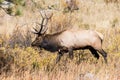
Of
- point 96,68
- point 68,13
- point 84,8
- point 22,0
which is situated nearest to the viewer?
point 22,0

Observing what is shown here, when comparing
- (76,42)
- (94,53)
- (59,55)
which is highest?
(76,42)

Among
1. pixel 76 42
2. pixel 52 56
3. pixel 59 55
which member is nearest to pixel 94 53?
pixel 76 42

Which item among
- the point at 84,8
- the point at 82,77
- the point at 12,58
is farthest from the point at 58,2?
the point at 82,77

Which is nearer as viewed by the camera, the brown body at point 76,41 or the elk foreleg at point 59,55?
the elk foreleg at point 59,55

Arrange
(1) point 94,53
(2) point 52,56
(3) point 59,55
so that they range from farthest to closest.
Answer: (1) point 94,53
(2) point 52,56
(3) point 59,55

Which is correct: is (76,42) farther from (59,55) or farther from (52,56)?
(52,56)

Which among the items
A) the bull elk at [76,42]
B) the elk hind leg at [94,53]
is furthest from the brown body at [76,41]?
the elk hind leg at [94,53]

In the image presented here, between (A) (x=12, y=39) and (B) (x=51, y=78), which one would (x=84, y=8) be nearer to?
(A) (x=12, y=39)

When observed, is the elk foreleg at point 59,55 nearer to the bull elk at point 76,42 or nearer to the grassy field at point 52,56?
the bull elk at point 76,42

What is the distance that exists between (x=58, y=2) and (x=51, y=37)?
906cm

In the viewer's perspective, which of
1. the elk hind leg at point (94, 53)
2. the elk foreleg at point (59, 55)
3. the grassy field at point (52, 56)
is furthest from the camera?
the elk hind leg at point (94, 53)

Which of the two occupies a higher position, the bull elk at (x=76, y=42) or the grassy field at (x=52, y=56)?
the bull elk at (x=76, y=42)

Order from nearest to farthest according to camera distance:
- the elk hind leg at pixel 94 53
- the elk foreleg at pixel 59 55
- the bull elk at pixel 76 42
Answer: the elk foreleg at pixel 59 55
the bull elk at pixel 76 42
the elk hind leg at pixel 94 53

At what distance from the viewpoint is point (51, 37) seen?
10.2 meters
